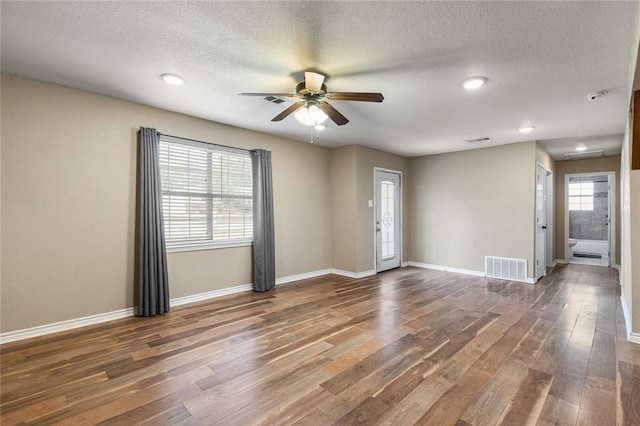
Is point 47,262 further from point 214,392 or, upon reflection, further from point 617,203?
point 617,203

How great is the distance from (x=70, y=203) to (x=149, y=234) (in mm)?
816

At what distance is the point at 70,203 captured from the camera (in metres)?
3.19

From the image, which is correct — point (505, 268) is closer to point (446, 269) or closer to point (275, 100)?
point (446, 269)

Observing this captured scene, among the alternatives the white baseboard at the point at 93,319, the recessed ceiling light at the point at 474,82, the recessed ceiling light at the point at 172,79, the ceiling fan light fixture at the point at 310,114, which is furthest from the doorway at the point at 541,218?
the recessed ceiling light at the point at 172,79

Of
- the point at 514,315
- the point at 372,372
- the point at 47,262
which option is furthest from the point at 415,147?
the point at 47,262

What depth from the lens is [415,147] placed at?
5.90 m

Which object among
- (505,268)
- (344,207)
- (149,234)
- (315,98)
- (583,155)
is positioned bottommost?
(505,268)

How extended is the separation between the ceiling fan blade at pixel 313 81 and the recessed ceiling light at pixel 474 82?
144 cm

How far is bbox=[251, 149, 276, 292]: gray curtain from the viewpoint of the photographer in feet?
15.5

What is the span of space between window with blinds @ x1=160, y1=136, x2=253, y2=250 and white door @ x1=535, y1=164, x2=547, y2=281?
5083mm

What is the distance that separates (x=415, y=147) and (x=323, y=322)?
13.1 ft

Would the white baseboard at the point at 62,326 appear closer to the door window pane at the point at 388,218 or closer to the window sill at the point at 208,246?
the window sill at the point at 208,246

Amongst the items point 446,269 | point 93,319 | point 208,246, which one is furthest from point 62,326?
point 446,269

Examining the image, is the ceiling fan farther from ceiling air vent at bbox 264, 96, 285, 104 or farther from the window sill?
the window sill
